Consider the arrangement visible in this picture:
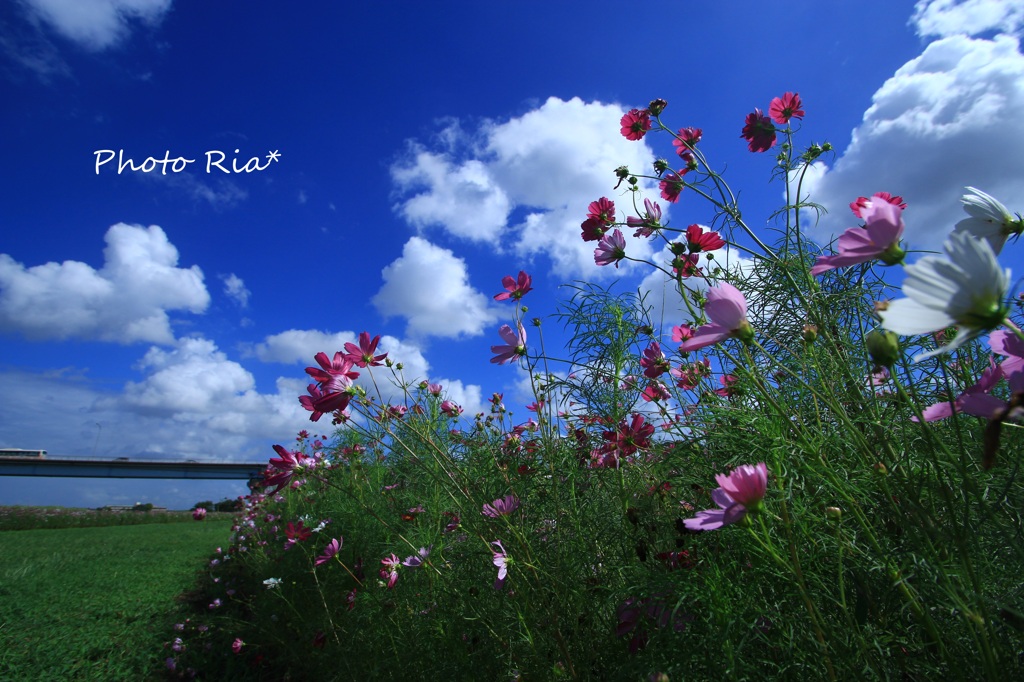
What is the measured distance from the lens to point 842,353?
141 centimetres

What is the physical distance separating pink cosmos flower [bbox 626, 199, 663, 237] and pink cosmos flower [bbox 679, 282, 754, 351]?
782 mm

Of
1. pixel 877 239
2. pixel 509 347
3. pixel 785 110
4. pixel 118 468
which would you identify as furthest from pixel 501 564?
pixel 118 468

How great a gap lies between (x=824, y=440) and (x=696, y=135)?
4.44 ft

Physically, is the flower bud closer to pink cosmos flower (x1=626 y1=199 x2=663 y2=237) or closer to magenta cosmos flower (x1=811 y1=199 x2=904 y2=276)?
magenta cosmos flower (x1=811 y1=199 x2=904 y2=276)

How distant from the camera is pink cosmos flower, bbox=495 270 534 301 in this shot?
1.71 meters

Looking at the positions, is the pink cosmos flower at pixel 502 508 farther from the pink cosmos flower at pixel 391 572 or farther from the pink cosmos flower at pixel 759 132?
the pink cosmos flower at pixel 759 132

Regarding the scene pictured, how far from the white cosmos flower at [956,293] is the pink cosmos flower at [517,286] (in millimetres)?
1208

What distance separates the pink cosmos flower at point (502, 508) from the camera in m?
1.43

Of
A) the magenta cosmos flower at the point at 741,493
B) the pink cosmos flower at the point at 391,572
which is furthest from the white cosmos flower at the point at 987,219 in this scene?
the pink cosmos flower at the point at 391,572

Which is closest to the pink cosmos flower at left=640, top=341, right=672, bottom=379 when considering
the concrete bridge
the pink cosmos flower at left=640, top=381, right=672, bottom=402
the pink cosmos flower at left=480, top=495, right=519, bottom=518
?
the pink cosmos flower at left=640, top=381, right=672, bottom=402

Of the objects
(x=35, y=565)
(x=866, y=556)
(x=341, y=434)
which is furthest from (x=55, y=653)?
(x=866, y=556)

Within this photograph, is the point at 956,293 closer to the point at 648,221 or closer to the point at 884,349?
the point at 884,349

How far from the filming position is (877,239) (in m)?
0.65

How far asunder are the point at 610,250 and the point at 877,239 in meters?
0.93
